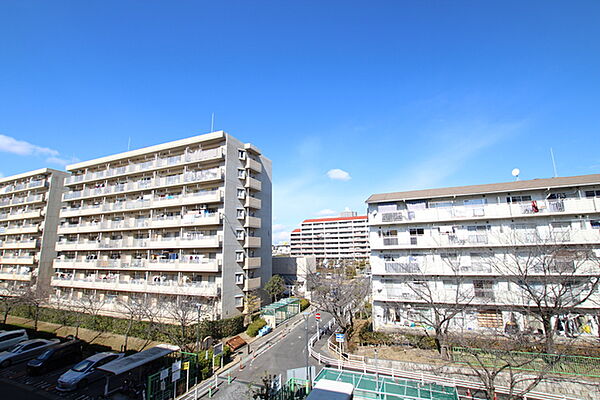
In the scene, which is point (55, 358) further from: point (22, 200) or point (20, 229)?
point (22, 200)

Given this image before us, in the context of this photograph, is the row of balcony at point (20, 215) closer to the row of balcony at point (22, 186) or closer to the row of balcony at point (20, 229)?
the row of balcony at point (20, 229)

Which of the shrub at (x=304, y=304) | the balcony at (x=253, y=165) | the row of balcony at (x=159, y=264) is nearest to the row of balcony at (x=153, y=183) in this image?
the balcony at (x=253, y=165)

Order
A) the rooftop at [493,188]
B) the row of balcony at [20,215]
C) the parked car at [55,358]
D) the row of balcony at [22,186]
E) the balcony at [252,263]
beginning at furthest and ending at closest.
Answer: the row of balcony at [20,215] < the row of balcony at [22,186] < the balcony at [252,263] < the rooftop at [493,188] < the parked car at [55,358]

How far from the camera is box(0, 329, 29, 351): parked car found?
2198 centimetres

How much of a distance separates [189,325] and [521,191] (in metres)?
27.8

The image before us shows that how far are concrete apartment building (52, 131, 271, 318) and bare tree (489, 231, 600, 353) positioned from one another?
21347 millimetres

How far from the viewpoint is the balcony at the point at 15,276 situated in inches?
1444

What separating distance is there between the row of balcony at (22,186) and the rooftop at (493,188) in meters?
44.0

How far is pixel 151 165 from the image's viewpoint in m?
30.3

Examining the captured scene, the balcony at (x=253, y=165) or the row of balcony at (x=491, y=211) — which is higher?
the balcony at (x=253, y=165)

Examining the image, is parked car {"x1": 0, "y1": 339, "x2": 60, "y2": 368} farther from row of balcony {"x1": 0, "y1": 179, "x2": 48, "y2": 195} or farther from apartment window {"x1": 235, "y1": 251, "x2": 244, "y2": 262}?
row of balcony {"x1": 0, "y1": 179, "x2": 48, "y2": 195}

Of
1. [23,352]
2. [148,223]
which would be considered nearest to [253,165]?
[148,223]

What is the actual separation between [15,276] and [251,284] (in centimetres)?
3535

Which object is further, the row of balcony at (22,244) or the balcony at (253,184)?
the row of balcony at (22,244)
